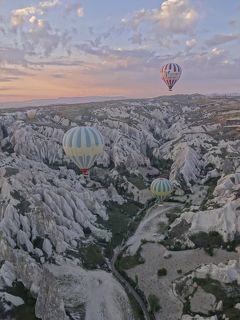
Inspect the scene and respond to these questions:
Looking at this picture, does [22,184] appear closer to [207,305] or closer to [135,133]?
[207,305]

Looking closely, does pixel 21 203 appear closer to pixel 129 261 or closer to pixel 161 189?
pixel 129 261

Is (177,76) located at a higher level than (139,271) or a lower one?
higher

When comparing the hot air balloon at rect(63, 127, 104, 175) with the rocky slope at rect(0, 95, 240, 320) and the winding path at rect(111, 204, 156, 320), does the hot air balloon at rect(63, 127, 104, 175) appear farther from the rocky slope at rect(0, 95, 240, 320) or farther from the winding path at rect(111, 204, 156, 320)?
the winding path at rect(111, 204, 156, 320)

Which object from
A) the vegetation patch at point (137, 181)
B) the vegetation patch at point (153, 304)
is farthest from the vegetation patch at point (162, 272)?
the vegetation patch at point (137, 181)

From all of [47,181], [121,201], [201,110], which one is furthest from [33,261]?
[201,110]

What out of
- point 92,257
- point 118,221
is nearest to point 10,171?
point 118,221

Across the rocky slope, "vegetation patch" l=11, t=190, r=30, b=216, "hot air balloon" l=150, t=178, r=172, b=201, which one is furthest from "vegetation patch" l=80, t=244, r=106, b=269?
"hot air balloon" l=150, t=178, r=172, b=201
